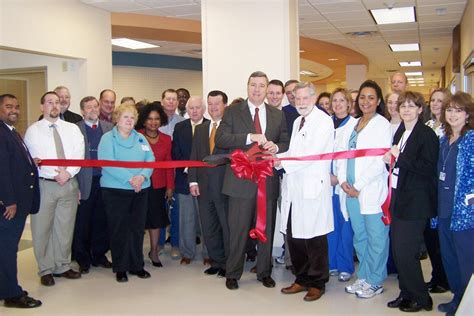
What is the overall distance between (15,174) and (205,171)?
1666mm

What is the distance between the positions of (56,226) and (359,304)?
2790 millimetres

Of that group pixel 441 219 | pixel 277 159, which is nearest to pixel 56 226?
pixel 277 159

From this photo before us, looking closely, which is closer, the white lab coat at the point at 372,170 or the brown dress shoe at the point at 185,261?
the white lab coat at the point at 372,170

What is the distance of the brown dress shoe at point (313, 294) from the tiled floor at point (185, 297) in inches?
1.6

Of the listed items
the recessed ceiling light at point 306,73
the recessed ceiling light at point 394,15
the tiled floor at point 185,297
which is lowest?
the tiled floor at point 185,297

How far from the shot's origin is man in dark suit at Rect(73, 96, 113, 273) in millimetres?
4820

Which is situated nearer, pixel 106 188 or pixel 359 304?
pixel 359 304

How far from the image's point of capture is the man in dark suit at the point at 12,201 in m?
3.73

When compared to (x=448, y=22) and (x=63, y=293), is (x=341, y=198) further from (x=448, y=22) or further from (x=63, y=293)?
(x=448, y=22)

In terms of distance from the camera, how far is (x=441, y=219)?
357 cm

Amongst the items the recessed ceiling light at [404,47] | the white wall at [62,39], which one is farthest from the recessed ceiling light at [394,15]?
the white wall at [62,39]

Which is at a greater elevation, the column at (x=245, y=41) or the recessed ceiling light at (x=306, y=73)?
the recessed ceiling light at (x=306, y=73)

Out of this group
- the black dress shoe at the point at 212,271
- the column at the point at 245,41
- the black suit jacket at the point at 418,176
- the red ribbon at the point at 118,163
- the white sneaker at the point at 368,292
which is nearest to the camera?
the black suit jacket at the point at 418,176

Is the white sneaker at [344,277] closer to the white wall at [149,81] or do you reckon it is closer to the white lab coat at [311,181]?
the white lab coat at [311,181]
